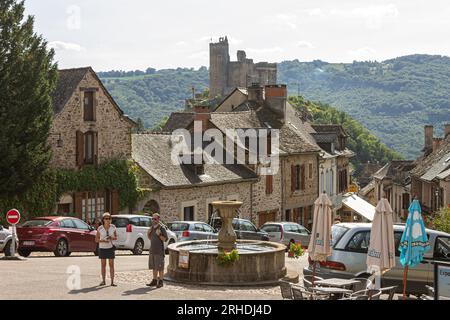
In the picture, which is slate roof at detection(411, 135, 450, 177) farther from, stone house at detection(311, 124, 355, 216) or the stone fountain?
the stone fountain

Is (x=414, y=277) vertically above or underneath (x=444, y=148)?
underneath

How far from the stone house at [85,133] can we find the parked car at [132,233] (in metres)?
5.10

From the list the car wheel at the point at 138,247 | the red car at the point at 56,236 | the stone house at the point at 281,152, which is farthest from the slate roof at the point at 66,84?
the stone house at the point at 281,152

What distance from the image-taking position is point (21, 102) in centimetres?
2938

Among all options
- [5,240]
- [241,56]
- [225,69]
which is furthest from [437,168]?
[241,56]

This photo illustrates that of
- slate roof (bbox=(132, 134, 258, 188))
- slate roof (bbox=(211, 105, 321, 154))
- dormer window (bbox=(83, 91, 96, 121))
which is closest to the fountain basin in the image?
dormer window (bbox=(83, 91, 96, 121))

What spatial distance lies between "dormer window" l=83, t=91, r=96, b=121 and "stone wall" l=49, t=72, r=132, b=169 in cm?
19

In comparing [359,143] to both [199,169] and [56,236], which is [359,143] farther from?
[56,236]

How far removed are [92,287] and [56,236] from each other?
378 inches

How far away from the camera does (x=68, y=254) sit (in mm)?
26547

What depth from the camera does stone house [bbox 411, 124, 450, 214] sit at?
130 ft
